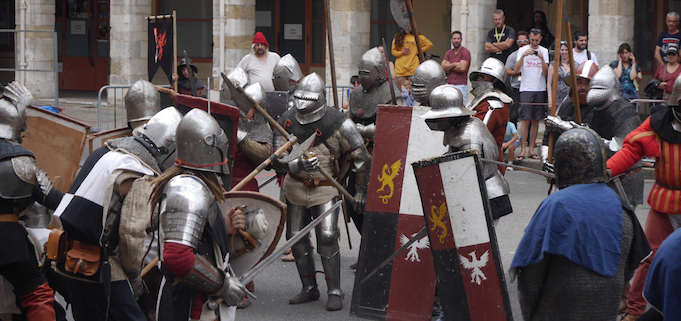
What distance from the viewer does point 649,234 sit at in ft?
14.4

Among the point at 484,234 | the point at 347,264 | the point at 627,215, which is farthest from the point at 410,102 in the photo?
the point at 627,215

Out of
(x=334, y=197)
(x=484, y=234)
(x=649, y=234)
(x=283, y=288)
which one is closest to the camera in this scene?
(x=484, y=234)

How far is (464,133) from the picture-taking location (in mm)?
4242

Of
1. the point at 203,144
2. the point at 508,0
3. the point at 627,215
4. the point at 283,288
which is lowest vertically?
the point at 283,288

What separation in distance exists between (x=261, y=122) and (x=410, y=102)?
3215 mm

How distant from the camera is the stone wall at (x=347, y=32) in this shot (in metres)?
13.1

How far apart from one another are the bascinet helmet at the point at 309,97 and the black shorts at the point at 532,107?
5.54 metres

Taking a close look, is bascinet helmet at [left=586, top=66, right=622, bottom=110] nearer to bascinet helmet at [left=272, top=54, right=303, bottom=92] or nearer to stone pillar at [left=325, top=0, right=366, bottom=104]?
bascinet helmet at [left=272, top=54, right=303, bottom=92]

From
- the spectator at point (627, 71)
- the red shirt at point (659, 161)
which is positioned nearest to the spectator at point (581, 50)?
the spectator at point (627, 71)

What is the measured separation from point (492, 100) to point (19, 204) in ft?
10.6

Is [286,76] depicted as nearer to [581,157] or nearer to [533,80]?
[581,157]

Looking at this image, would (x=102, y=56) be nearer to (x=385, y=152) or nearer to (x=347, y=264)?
(x=347, y=264)

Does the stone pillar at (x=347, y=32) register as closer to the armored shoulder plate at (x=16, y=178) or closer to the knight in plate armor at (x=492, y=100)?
the knight in plate armor at (x=492, y=100)

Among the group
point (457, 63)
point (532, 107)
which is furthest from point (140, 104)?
point (457, 63)
